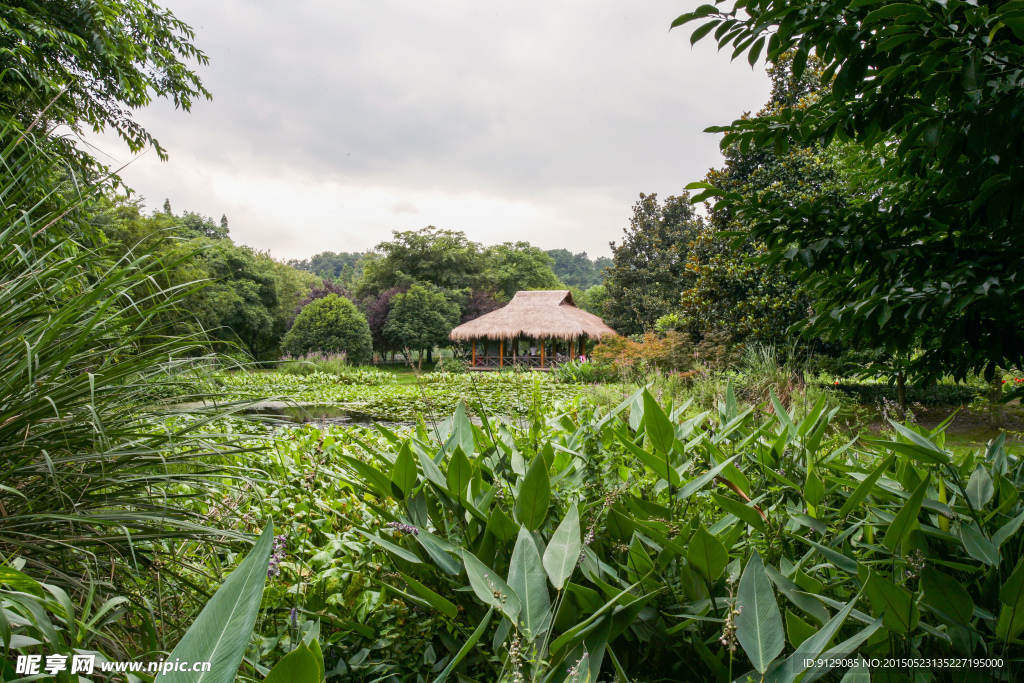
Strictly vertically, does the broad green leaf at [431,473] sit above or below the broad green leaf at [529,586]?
above

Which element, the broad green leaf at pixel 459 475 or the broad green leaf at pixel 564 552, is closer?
the broad green leaf at pixel 564 552

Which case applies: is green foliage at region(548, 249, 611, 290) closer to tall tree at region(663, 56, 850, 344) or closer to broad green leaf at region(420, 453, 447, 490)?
tall tree at region(663, 56, 850, 344)

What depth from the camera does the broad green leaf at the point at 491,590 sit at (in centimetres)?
76

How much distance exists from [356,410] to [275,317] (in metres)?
21.1

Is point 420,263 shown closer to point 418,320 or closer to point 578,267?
point 418,320

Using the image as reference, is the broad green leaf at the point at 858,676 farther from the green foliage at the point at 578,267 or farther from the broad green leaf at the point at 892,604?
the green foliage at the point at 578,267

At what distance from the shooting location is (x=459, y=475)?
1.09m

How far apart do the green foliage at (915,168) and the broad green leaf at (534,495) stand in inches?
35.2

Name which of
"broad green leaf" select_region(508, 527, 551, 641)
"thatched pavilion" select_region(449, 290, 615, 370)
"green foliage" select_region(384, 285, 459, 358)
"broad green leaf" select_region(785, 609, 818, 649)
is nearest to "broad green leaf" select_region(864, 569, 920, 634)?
"broad green leaf" select_region(785, 609, 818, 649)

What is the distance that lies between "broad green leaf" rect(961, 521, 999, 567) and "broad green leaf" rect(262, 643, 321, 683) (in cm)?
107

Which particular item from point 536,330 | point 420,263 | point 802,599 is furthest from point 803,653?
point 420,263

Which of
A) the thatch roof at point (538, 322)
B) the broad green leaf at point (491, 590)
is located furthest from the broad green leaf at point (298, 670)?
the thatch roof at point (538, 322)

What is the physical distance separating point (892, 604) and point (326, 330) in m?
20.9

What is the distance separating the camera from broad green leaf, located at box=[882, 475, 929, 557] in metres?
0.81
